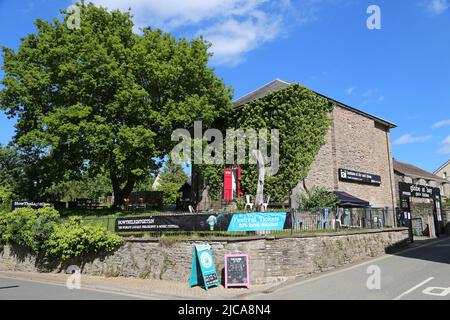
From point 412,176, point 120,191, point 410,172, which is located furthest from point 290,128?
point 410,172

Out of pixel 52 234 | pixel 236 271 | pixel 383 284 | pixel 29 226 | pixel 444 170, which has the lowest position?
pixel 383 284

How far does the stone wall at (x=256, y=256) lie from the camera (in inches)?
536

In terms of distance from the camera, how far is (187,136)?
26.2m

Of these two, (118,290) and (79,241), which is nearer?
(118,290)

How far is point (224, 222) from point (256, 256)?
186 cm

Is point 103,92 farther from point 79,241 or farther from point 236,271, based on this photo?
point 236,271

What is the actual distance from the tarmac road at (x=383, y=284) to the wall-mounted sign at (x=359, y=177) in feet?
34.2

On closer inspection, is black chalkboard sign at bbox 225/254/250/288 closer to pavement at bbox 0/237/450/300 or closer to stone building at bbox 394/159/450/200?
pavement at bbox 0/237/450/300

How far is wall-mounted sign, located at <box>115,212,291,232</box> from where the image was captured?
46.6ft

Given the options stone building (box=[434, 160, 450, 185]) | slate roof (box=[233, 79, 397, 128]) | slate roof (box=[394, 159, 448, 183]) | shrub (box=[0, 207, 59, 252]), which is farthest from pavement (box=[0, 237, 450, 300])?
stone building (box=[434, 160, 450, 185])

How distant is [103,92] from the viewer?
2538 centimetres

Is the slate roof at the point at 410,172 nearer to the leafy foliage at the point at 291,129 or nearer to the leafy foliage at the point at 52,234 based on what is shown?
the leafy foliage at the point at 291,129

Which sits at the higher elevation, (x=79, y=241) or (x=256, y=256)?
(x=79, y=241)
